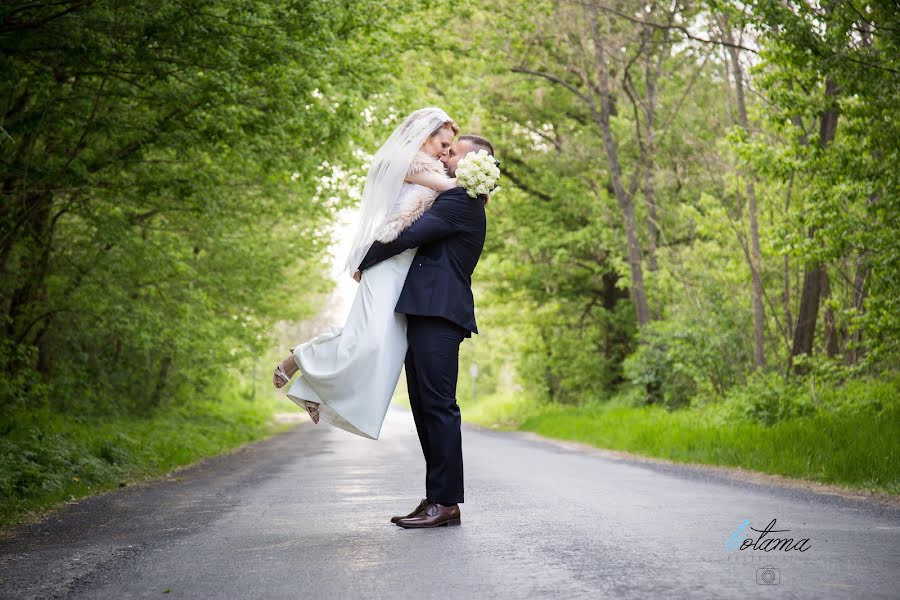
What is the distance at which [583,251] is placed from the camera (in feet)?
88.8

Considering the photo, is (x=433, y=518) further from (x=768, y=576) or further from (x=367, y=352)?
(x=768, y=576)

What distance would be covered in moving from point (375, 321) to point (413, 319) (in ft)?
0.78

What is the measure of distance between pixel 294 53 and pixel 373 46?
4.23m

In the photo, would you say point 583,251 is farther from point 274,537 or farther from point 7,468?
point 274,537

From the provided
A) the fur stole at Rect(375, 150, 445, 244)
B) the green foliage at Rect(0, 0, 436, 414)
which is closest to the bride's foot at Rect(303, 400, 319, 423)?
the fur stole at Rect(375, 150, 445, 244)

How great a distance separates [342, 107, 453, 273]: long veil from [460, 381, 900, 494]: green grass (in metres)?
5.60

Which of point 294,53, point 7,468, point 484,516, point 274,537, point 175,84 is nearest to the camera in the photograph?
point 274,537

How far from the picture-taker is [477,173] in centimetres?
579

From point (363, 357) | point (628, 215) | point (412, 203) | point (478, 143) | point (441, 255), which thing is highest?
point (628, 215)

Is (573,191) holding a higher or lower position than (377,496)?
higher

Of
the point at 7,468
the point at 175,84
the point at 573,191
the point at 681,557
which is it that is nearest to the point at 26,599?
the point at 681,557

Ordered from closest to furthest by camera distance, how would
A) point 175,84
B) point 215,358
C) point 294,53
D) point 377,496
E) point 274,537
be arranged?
point 274,537 → point 377,496 → point 294,53 → point 175,84 → point 215,358

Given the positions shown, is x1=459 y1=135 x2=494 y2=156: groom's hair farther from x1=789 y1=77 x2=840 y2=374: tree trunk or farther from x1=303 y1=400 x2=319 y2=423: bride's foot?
x1=789 y1=77 x2=840 y2=374: tree trunk

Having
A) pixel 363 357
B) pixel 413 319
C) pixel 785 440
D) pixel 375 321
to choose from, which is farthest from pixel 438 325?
pixel 785 440
